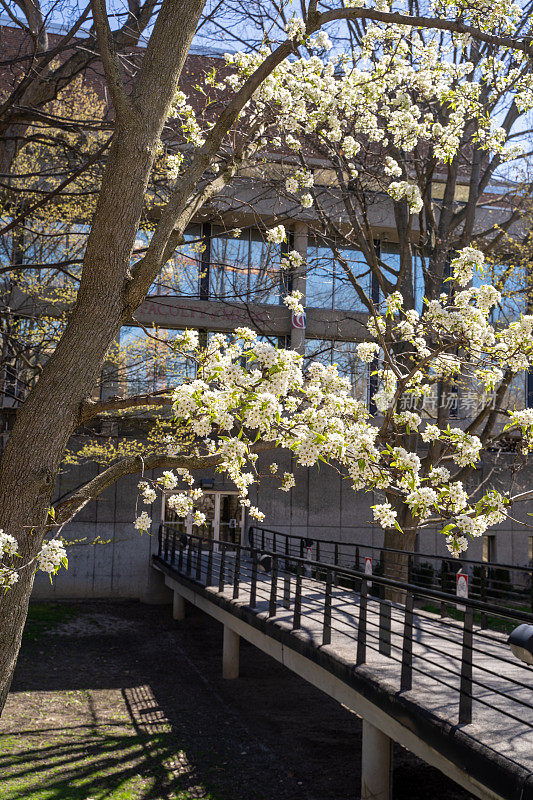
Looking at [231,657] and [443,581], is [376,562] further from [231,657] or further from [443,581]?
Answer: [443,581]

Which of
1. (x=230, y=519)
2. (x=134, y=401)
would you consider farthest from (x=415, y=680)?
(x=230, y=519)

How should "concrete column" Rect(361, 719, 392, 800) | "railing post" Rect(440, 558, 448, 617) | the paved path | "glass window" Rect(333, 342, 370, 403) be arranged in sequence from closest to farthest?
the paved path
"concrete column" Rect(361, 719, 392, 800)
"railing post" Rect(440, 558, 448, 617)
"glass window" Rect(333, 342, 370, 403)

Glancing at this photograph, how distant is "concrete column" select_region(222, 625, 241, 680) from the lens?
12453mm

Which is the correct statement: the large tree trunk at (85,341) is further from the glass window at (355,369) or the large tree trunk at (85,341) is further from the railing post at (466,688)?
the glass window at (355,369)

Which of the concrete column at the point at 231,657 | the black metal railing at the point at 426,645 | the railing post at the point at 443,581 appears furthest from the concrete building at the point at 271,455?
A: the black metal railing at the point at 426,645

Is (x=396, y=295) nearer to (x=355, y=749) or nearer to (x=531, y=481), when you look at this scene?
(x=355, y=749)

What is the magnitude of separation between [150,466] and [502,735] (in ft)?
10.3

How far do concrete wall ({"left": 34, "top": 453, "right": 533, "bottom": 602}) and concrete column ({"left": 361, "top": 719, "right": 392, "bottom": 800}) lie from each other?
39.0 ft

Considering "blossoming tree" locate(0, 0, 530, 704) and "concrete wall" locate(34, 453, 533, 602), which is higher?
"blossoming tree" locate(0, 0, 530, 704)

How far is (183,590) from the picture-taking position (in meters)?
16.2

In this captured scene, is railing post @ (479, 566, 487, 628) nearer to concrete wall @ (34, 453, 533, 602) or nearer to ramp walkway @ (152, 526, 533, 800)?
ramp walkway @ (152, 526, 533, 800)

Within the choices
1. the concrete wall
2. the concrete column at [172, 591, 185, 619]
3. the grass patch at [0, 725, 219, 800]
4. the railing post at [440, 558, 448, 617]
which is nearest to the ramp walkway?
the railing post at [440, 558, 448, 617]

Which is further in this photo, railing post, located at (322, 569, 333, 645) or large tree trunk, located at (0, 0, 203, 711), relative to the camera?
railing post, located at (322, 569, 333, 645)

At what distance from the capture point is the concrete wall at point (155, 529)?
19.9 metres
